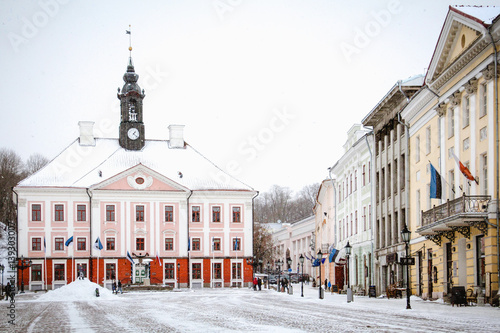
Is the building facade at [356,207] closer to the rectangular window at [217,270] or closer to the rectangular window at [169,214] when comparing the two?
the rectangular window at [217,270]

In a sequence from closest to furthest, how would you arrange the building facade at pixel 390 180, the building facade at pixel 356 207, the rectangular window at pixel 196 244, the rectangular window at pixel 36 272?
the building facade at pixel 390 180 → the building facade at pixel 356 207 → the rectangular window at pixel 36 272 → the rectangular window at pixel 196 244

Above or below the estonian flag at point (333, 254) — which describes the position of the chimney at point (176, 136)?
above

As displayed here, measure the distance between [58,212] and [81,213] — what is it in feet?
7.34

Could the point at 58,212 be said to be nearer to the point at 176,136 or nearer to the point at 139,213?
the point at 139,213

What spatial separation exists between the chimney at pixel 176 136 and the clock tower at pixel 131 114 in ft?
11.0

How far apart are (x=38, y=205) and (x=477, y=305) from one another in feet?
178

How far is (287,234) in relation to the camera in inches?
4680

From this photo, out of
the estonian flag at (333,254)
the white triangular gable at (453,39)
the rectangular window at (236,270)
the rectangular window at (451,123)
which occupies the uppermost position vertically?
the white triangular gable at (453,39)

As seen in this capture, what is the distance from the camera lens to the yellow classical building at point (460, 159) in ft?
90.7

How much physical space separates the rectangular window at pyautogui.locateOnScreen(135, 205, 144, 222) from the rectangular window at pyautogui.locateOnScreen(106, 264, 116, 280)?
529 cm

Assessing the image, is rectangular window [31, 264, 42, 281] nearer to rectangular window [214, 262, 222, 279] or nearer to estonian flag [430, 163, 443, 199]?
rectangular window [214, 262, 222, 279]

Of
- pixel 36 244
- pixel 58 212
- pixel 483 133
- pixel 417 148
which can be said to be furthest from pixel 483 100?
pixel 36 244

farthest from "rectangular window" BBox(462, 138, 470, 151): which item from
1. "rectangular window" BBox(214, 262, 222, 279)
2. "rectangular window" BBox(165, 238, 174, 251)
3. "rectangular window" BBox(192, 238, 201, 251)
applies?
"rectangular window" BBox(165, 238, 174, 251)

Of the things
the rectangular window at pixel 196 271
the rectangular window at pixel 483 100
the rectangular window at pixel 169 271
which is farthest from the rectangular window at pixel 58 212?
the rectangular window at pixel 483 100
